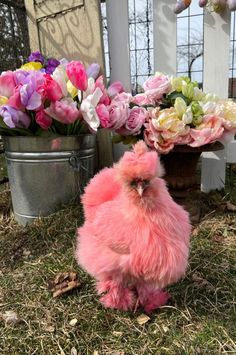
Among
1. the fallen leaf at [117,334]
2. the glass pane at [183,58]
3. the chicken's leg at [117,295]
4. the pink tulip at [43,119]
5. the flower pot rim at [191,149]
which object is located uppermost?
the glass pane at [183,58]

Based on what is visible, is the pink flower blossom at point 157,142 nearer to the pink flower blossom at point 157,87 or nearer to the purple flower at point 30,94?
the pink flower blossom at point 157,87

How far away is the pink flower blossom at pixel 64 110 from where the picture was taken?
48.9 inches

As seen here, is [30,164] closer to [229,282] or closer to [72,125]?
[72,125]

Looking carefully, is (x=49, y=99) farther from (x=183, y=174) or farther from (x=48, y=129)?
(x=183, y=174)

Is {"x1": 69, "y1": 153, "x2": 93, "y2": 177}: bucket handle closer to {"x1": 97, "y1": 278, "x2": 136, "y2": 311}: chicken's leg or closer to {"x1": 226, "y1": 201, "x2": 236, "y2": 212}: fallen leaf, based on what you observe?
{"x1": 97, "y1": 278, "x2": 136, "y2": 311}: chicken's leg

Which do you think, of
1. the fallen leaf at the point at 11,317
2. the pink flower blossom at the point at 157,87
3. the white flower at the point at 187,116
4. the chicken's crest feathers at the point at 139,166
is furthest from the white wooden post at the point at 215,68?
the fallen leaf at the point at 11,317

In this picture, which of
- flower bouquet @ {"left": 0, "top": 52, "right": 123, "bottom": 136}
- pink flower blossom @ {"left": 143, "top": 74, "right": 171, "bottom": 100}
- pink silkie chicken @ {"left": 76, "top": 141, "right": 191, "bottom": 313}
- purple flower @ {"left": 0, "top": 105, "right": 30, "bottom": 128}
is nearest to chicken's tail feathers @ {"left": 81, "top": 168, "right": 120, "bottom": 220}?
pink silkie chicken @ {"left": 76, "top": 141, "right": 191, "bottom": 313}

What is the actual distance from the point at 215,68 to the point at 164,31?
11.9 inches

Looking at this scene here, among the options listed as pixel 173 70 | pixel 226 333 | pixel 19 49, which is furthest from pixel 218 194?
pixel 19 49

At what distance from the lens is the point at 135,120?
4.52ft

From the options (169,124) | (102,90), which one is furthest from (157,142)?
(102,90)

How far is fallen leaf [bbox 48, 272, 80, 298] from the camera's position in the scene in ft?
3.44

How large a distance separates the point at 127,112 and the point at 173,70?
49 centimetres

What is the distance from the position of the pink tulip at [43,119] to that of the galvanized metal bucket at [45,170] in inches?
2.4
